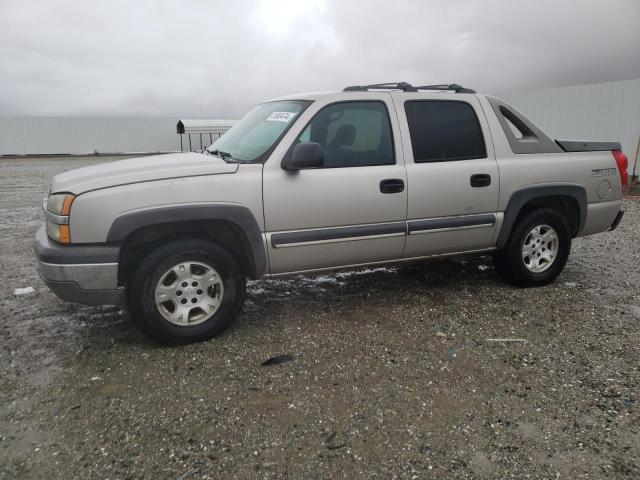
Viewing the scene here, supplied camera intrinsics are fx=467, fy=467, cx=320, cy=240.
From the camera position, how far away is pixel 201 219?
10.8ft

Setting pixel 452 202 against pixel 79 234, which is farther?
pixel 452 202

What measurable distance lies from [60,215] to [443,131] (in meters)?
3.05

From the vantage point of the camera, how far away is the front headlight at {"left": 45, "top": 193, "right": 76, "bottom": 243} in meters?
3.04

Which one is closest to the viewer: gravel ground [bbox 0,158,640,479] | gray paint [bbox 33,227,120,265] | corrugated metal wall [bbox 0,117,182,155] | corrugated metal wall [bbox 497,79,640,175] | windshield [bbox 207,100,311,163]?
gravel ground [bbox 0,158,640,479]

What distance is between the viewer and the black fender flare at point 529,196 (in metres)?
4.23

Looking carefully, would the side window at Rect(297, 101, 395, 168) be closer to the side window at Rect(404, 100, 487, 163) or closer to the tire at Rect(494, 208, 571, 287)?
the side window at Rect(404, 100, 487, 163)

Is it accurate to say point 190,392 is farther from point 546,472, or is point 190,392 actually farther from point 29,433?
point 546,472

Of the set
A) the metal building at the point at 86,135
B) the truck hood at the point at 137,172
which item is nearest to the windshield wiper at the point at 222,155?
the truck hood at the point at 137,172

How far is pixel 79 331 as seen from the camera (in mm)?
3695

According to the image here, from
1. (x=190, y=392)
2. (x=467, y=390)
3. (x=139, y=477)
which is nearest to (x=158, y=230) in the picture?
(x=190, y=392)

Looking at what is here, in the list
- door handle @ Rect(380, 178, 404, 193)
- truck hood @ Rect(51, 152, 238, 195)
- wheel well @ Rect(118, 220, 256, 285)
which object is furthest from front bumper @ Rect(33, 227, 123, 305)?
door handle @ Rect(380, 178, 404, 193)

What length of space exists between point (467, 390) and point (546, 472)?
2.31ft

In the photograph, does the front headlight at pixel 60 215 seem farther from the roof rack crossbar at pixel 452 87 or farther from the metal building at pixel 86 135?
the metal building at pixel 86 135

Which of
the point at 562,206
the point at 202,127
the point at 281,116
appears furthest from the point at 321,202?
the point at 202,127
